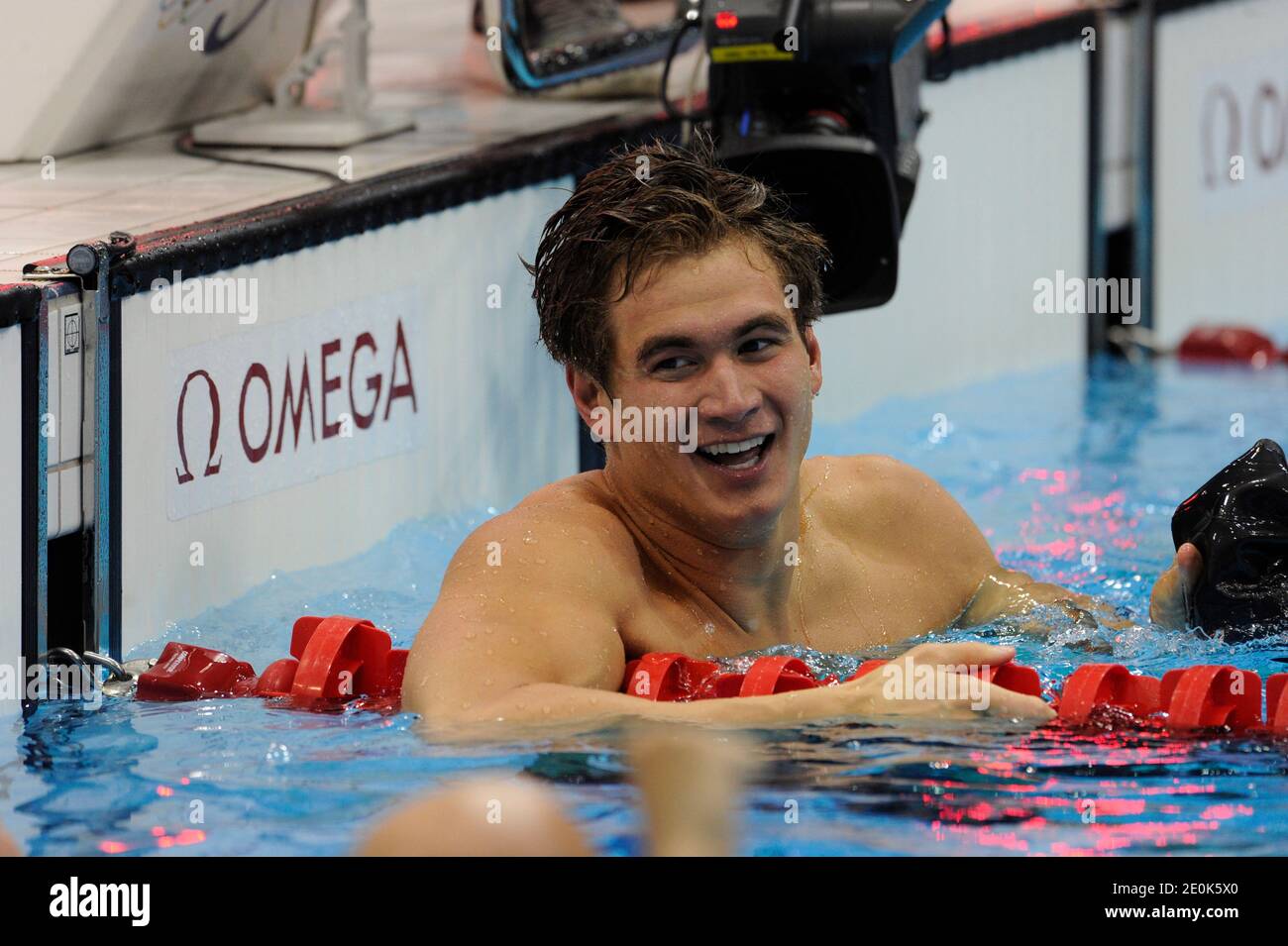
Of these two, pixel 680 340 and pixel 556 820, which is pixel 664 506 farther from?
pixel 556 820

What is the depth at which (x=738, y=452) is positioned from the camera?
277 centimetres

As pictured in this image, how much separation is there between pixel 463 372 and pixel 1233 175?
12.5ft

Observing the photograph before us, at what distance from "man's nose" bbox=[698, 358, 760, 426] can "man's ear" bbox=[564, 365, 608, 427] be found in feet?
0.53

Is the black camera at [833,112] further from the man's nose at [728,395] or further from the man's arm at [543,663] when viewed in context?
the man's arm at [543,663]

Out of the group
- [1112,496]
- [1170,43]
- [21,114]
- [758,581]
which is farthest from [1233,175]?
[758,581]

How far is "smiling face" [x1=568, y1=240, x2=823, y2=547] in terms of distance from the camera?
8.95ft

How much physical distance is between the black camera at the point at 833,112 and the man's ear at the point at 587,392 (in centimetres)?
129

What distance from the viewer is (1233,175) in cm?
732

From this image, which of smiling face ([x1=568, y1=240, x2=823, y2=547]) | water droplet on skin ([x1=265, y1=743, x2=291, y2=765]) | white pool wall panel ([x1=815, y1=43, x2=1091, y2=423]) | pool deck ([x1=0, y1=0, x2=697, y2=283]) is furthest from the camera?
white pool wall panel ([x1=815, y1=43, x2=1091, y2=423])

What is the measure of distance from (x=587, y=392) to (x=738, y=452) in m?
0.23

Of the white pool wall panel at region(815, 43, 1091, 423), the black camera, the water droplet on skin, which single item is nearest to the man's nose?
the water droplet on skin
